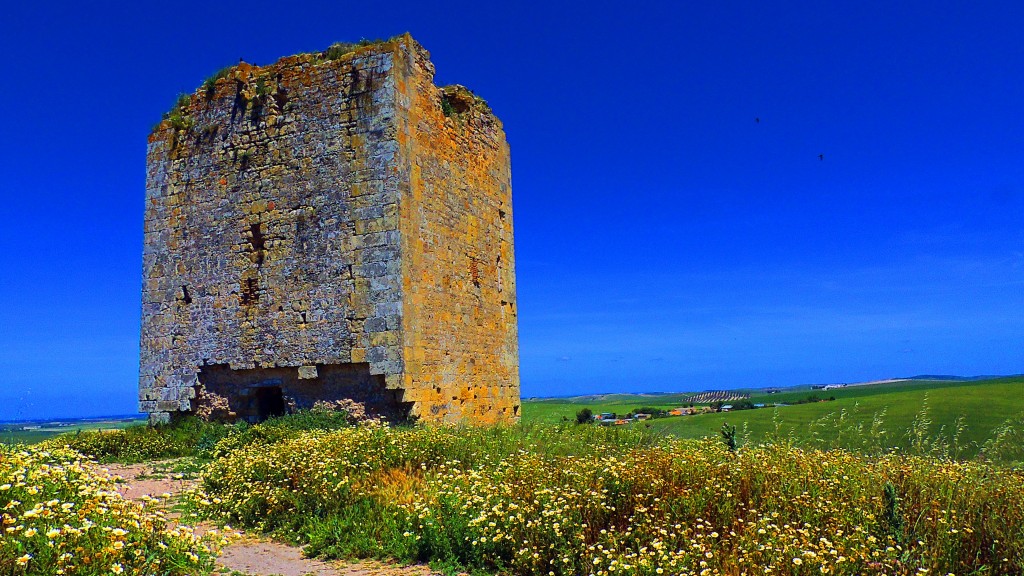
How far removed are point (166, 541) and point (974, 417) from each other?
33.9 ft

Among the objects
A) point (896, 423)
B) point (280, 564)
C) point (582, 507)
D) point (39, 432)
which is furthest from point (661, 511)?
point (39, 432)

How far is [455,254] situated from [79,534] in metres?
10.3

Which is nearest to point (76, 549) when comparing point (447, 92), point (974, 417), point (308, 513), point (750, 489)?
point (308, 513)

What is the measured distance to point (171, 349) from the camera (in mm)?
14195

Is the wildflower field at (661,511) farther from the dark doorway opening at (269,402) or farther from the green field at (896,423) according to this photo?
the dark doorway opening at (269,402)

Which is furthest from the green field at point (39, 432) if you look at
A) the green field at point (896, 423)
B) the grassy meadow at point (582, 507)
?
the green field at point (896, 423)

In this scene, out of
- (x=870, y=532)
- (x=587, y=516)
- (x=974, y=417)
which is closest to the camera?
(x=870, y=532)

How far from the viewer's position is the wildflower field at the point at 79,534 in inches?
148

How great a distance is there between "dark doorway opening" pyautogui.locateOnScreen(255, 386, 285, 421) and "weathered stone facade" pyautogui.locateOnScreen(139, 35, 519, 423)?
36mm

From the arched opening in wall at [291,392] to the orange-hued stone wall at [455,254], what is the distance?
700 millimetres

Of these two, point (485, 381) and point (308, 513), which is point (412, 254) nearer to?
point (485, 381)

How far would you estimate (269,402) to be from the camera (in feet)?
46.1

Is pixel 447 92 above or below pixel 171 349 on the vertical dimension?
above

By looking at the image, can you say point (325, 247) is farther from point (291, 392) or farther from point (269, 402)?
point (269, 402)
